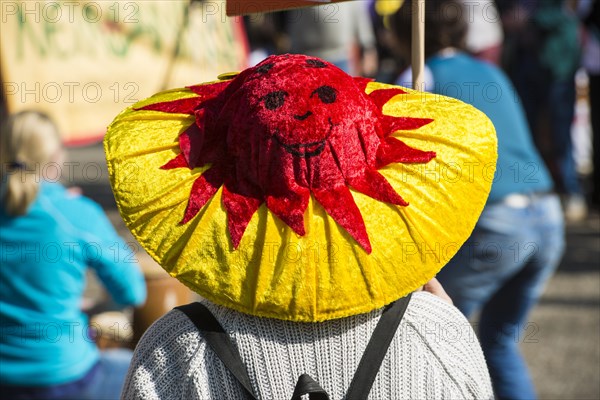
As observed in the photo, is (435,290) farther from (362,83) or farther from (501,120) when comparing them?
(501,120)

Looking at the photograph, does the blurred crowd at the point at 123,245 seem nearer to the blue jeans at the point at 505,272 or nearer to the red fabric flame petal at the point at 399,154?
the blue jeans at the point at 505,272

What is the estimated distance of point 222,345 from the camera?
159 cm

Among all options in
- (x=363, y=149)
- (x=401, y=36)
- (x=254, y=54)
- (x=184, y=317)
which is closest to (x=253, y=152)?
(x=363, y=149)

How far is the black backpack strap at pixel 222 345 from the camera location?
158cm

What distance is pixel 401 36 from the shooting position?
10.7ft

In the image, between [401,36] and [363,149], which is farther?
[401,36]

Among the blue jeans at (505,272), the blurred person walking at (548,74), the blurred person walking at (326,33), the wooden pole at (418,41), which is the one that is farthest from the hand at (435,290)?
the blurred person walking at (548,74)

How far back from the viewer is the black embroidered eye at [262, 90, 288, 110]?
1.60 m

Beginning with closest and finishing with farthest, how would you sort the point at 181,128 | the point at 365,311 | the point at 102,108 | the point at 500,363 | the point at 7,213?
the point at 365,311
the point at 181,128
the point at 7,213
the point at 500,363
the point at 102,108

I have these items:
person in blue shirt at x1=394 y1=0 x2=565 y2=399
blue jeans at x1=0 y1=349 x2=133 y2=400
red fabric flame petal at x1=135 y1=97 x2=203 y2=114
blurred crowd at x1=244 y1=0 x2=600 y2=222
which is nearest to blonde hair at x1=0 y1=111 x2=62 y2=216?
blue jeans at x1=0 y1=349 x2=133 y2=400

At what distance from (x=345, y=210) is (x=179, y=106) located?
433 millimetres

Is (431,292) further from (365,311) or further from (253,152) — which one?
(253,152)

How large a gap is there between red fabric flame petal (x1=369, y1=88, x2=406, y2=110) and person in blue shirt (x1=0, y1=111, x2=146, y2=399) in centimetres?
139

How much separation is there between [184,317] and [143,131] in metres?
0.38
